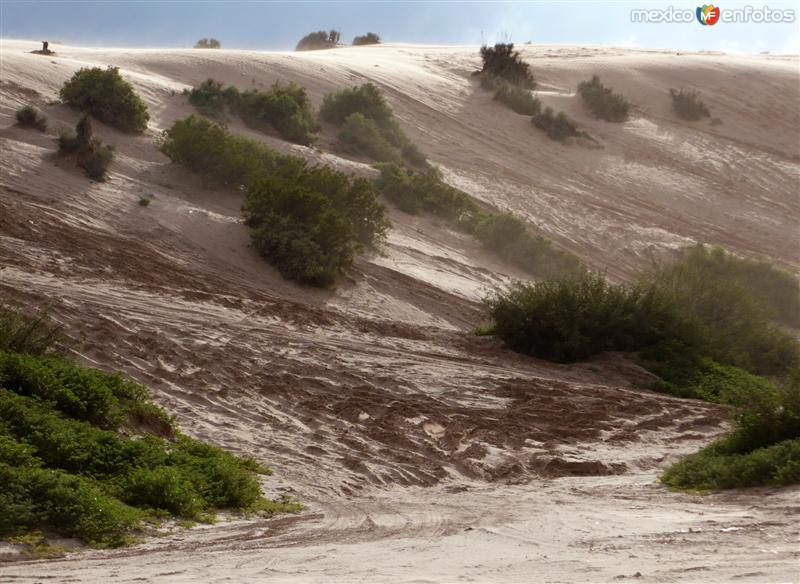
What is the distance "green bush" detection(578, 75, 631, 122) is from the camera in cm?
4097

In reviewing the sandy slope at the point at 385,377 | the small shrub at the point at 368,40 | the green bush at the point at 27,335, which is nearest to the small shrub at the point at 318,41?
the small shrub at the point at 368,40

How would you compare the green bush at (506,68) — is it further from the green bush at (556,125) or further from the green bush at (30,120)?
the green bush at (30,120)

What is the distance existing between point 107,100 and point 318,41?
1565 inches

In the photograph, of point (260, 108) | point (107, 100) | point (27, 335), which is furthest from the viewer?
point (260, 108)

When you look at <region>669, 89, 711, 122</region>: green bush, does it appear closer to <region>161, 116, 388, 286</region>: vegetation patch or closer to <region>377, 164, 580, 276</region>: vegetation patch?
<region>377, 164, 580, 276</region>: vegetation patch

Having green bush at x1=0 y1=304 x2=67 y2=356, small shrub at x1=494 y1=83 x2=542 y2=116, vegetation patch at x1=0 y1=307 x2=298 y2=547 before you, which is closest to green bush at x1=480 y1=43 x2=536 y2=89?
small shrub at x1=494 y1=83 x2=542 y2=116

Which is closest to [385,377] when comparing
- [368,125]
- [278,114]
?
[278,114]

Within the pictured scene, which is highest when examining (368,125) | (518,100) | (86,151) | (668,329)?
(518,100)

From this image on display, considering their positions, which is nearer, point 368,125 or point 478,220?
point 478,220

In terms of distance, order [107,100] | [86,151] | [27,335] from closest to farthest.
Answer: [27,335] < [86,151] < [107,100]

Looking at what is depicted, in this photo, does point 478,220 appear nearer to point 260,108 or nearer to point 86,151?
point 260,108

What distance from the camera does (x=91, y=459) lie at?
8.98 m

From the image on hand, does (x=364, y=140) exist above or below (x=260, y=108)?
below

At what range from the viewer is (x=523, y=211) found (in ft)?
98.9
